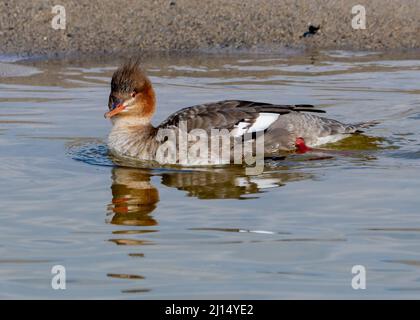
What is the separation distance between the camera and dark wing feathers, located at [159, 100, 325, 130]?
956 centimetres

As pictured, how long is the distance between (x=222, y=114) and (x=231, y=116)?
0.28ft

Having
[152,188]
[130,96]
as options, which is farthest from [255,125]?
[152,188]

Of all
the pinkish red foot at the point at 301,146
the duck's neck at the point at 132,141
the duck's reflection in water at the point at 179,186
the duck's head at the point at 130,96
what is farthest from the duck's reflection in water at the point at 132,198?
the pinkish red foot at the point at 301,146

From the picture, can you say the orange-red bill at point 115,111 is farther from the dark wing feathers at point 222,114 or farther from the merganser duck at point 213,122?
the dark wing feathers at point 222,114

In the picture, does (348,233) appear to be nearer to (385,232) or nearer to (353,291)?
(385,232)

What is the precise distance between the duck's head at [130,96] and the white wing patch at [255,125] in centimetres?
109

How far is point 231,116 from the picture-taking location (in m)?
9.63

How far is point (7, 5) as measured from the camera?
15125 millimetres

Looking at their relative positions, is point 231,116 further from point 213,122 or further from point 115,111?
point 115,111

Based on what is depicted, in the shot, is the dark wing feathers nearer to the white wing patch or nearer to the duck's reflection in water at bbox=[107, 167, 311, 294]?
the white wing patch

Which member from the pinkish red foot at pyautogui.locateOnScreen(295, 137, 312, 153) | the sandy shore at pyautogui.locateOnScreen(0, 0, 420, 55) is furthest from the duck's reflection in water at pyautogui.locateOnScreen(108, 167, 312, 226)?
the sandy shore at pyautogui.locateOnScreen(0, 0, 420, 55)

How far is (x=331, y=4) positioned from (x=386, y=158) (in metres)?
6.09

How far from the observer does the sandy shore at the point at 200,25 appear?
14.5 metres

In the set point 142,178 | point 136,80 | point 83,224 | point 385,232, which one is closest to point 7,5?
point 136,80
